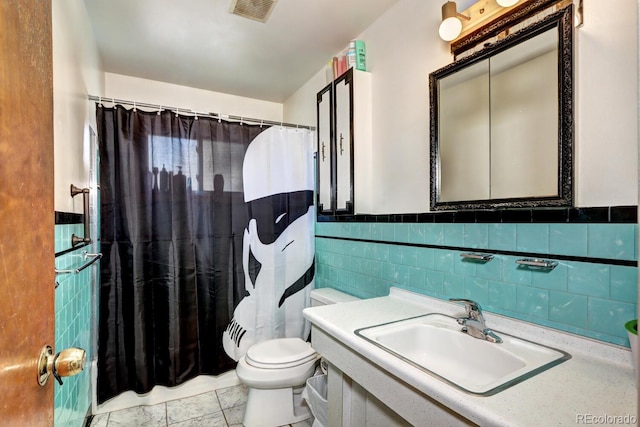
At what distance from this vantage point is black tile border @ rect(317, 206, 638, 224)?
876 mm

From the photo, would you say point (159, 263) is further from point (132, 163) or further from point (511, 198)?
point (511, 198)

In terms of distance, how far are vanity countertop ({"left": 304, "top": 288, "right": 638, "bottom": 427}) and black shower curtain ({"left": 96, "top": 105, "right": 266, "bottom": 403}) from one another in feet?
4.13

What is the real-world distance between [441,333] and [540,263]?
1.44 ft

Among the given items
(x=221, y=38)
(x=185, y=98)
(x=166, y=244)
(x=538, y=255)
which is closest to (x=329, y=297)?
(x=166, y=244)

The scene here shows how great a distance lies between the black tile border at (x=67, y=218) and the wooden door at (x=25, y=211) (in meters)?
0.69

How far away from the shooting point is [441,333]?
1209 mm

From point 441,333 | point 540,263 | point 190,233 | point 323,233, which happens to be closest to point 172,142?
point 190,233

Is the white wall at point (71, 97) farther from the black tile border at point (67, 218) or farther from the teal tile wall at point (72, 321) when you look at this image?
the teal tile wall at point (72, 321)

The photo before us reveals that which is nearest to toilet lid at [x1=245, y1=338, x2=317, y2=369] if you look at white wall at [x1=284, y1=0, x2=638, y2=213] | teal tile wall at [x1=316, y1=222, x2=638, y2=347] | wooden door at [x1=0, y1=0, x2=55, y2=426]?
teal tile wall at [x1=316, y1=222, x2=638, y2=347]

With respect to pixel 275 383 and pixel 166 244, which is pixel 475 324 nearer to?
pixel 275 383

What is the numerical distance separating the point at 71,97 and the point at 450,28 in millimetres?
1737

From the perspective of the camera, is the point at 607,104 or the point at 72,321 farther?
the point at 72,321

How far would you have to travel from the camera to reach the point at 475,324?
1118 mm

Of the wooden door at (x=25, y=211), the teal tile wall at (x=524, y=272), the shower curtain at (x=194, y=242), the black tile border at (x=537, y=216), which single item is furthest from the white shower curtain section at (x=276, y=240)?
the wooden door at (x=25, y=211)
